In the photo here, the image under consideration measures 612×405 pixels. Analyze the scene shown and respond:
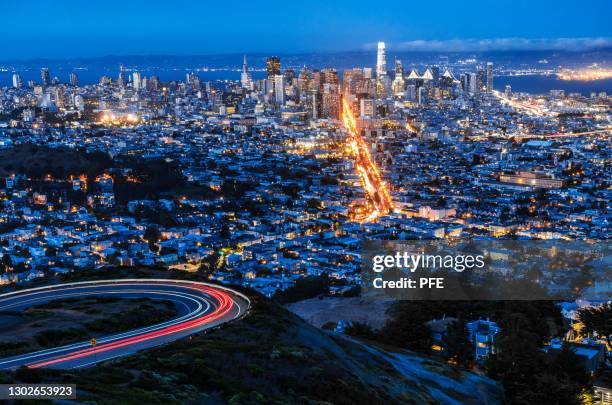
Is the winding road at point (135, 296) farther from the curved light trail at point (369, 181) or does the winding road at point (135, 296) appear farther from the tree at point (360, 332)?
the curved light trail at point (369, 181)

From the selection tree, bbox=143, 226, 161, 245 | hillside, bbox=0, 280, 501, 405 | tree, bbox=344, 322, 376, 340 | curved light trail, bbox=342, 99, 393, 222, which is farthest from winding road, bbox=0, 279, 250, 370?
curved light trail, bbox=342, 99, 393, 222

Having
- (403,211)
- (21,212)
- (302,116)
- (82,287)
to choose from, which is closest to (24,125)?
(302,116)

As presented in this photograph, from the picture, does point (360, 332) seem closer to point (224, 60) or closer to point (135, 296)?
point (135, 296)

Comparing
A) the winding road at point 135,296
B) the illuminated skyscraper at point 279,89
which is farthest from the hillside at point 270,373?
the illuminated skyscraper at point 279,89

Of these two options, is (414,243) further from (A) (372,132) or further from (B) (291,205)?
(A) (372,132)

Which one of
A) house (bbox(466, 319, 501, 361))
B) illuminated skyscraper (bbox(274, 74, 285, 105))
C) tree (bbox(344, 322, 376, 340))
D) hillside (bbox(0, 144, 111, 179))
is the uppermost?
illuminated skyscraper (bbox(274, 74, 285, 105))

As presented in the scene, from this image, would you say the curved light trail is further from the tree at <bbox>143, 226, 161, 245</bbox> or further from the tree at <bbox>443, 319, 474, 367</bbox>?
the tree at <bbox>443, 319, 474, 367</bbox>
